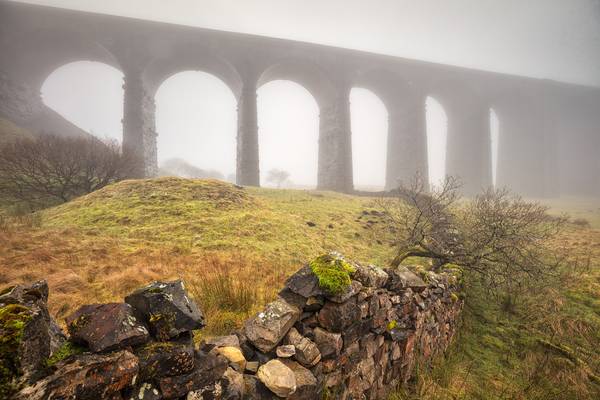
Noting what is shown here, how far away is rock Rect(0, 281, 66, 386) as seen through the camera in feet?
4.39

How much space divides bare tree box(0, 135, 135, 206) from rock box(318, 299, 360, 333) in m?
17.1

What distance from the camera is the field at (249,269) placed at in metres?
4.62

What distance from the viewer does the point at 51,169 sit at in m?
14.4

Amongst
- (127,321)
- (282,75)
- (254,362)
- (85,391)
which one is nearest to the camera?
(85,391)

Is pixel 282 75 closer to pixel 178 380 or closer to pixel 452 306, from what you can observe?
pixel 452 306

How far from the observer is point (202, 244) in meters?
8.73

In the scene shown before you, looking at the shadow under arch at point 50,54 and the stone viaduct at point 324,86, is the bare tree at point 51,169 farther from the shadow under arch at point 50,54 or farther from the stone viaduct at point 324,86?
the shadow under arch at point 50,54

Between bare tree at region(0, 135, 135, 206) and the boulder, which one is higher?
bare tree at region(0, 135, 135, 206)

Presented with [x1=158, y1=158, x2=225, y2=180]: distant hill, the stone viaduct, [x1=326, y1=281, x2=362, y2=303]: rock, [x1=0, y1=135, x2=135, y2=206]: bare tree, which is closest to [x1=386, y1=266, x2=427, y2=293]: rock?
[x1=326, y1=281, x2=362, y2=303]: rock

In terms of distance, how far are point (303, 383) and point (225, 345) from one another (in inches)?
33.9

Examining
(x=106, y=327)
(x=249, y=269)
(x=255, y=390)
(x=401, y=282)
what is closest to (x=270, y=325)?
(x=255, y=390)

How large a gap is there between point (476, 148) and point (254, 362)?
140 ft

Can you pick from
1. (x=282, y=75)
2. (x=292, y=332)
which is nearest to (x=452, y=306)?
(x=292, y=332)

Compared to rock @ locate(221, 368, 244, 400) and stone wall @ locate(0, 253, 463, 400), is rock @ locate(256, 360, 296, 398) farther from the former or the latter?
rock @ locate(221, 368, 244, 400)
